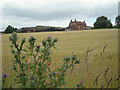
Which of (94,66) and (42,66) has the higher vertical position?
(42,66)

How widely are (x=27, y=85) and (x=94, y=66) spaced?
0.70 m

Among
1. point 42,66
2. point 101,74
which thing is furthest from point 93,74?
point 42,66

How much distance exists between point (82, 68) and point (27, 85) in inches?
20.3

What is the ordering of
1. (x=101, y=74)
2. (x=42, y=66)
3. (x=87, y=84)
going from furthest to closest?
(x=101, y=74)
(x=87, y=84)
(x=42, y=66)

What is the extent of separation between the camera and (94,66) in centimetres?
127

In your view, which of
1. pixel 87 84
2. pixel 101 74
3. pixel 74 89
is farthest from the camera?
pixel 101 74

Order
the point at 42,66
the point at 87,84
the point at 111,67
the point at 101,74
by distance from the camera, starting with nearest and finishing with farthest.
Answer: the point at 42,66 → the point at 87,84 → the point at 101,74 → the point at 111,67

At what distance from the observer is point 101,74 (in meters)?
1.12

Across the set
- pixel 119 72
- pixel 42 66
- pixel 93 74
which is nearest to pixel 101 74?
pixel 93 74

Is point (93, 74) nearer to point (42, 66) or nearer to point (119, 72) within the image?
point (119, 72)

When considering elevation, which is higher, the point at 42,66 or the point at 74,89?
the point at 42,66

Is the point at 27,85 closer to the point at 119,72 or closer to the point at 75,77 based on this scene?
the point at 75,77

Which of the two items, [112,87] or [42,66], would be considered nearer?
[42,66]

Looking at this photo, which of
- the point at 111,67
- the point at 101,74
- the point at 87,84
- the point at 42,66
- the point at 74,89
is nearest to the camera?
the point at 42,66
